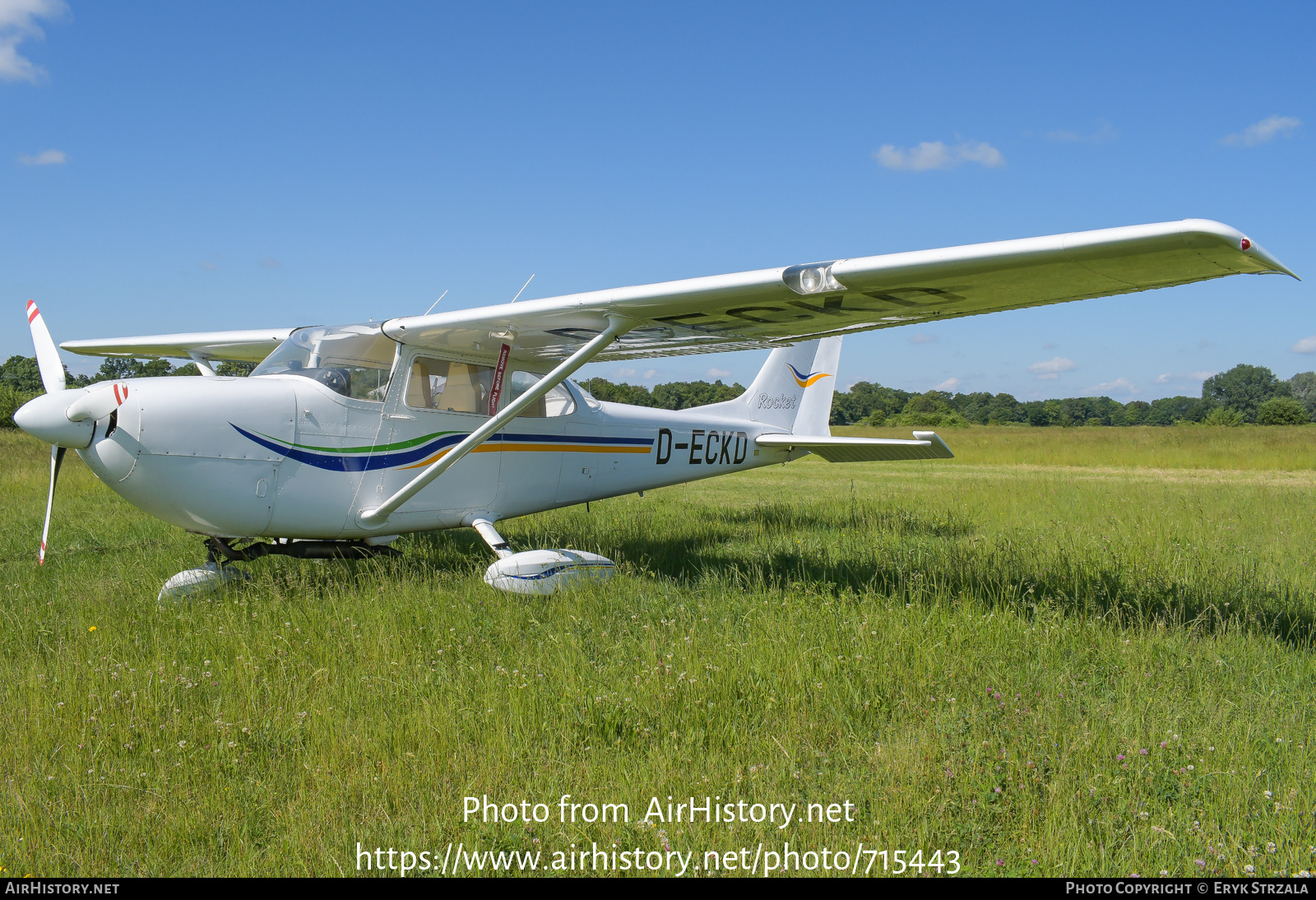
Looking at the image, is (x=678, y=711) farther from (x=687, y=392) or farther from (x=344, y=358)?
(x=687, y=392)

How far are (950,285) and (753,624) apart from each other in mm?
2545

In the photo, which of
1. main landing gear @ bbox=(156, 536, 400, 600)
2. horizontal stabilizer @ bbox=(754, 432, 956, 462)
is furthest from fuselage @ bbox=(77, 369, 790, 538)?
horizontal stabilizer @ bbox=(754, 432, 956, 462)

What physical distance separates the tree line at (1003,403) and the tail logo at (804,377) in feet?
79.6

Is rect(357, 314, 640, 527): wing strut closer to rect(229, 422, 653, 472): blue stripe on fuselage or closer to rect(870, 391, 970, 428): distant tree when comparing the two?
rect(229, 422, 653, 472): blue stripe on fuselage

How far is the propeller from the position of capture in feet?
16.8

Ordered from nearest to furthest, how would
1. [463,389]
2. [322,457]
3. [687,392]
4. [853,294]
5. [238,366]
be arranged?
[853,294] < [322,457] < [463,389] < [238,366] < [687,392]

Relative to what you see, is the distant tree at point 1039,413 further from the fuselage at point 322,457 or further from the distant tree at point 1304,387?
the fuselage at point 322,457

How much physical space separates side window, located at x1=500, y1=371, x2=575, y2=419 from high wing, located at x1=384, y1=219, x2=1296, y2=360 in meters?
0.26

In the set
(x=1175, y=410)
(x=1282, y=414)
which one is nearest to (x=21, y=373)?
(x=1282, y=414)

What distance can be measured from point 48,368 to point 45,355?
280 millimetres

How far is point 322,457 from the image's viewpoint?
549cm

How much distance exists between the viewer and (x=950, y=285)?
4793mm

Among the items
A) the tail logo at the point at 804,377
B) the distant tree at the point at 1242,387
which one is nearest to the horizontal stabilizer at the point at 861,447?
the tail logo at the point at 804,377

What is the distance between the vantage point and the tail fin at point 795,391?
9992mm
